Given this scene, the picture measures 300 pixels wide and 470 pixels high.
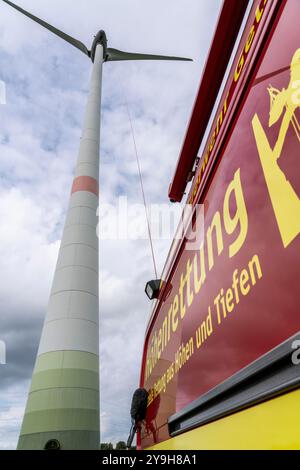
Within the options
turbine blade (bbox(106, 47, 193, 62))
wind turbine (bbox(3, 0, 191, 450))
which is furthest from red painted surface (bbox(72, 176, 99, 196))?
turbine blade (bbox(106, 47, 193, 62))

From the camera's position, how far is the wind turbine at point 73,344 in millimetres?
12927

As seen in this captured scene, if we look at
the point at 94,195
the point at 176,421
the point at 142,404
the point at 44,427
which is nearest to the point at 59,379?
the point at 44,427

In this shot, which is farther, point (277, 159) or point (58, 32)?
point (58, 32)

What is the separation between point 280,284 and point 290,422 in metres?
0.37

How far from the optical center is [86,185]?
61.4ft

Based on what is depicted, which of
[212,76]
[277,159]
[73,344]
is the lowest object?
[277,159]

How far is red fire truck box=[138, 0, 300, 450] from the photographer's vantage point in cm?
105

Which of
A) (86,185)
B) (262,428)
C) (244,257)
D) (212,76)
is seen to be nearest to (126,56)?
(86,185)

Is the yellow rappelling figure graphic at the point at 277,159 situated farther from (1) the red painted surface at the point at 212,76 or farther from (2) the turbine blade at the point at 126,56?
(2) the turbine blade at the point at 126,56

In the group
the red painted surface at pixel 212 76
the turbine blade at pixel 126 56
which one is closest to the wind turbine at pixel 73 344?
the turbine blade at pixel 126 56

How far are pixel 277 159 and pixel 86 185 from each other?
1806 centimetres

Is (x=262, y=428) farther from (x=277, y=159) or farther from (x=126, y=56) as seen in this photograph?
(x=126, y=56)

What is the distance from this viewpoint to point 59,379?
13.8 metres
